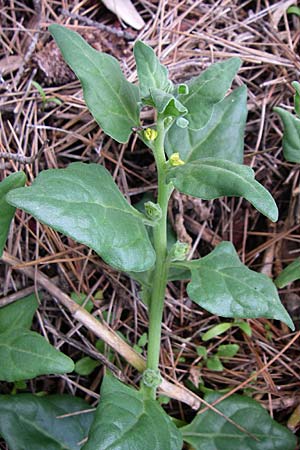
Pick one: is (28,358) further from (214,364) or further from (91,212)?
(214,364)

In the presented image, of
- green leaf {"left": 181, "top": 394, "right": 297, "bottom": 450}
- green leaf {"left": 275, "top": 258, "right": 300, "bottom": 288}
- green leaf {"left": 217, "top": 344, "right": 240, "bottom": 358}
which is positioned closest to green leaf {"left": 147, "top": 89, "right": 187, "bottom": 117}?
green leaf {"left": 275, "top": 258, "right": 300, "bottom": 288}

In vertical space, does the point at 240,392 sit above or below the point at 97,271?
below

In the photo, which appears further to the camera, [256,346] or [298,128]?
[256,346]

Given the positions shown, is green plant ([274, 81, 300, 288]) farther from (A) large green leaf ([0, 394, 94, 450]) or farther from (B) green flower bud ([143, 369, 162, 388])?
(A) large green leaf ([0, 394, 94, 450])

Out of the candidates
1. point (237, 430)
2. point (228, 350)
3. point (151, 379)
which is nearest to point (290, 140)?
point (228, 350)

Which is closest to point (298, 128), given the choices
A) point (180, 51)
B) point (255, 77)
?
point (255, 77)

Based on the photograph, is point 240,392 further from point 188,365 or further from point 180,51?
point 180,51
